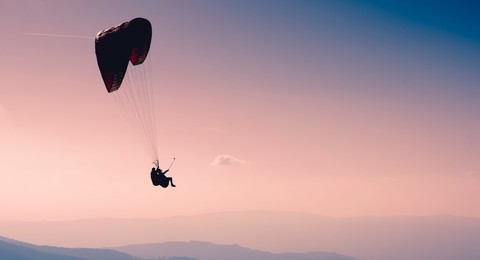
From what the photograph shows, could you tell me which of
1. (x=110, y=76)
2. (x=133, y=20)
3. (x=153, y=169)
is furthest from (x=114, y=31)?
(x=153, y=169)

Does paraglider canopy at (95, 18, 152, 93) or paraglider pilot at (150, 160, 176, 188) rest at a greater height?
paraglider canopy at (95, 18, 152, 93)

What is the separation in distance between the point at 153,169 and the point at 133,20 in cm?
1145

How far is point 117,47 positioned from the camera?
25.4m

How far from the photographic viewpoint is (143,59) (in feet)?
98.1

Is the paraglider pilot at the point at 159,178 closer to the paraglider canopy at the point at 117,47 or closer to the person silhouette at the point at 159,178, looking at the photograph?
the person silhouette at the point at 159,178

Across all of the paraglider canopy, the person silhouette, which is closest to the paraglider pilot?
the person silhouette

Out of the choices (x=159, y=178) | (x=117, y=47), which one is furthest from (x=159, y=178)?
(x=117, y=47)

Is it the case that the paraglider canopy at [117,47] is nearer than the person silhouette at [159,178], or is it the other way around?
the paraglider canopy at [117,47]

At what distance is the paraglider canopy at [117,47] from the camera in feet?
82.8

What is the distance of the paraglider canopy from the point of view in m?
25.2

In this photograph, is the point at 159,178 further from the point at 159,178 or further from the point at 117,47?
the point at 117,47

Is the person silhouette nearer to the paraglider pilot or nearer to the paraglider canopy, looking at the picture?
the paraglider pilot

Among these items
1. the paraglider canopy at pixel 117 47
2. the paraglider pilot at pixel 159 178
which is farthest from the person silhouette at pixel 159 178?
the paraglider canopy at pixel 117 47

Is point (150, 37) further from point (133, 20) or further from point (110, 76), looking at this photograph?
point (110, 76)
